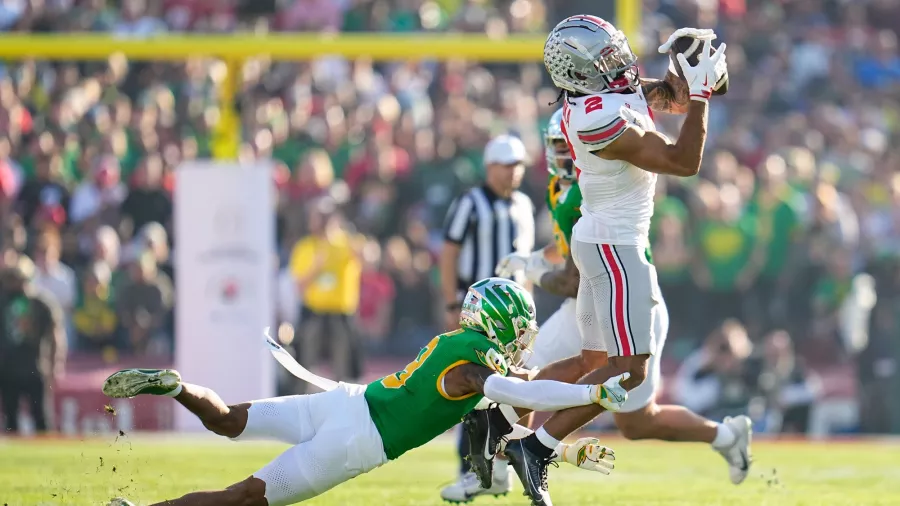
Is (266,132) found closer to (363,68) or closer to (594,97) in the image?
(363,68)

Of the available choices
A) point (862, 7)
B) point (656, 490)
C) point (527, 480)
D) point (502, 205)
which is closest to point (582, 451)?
point (527, 480)

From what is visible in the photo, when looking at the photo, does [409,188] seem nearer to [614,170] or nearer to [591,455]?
[614,170]

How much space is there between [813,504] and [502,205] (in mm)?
2787

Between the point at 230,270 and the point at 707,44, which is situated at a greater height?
the point at 707,44

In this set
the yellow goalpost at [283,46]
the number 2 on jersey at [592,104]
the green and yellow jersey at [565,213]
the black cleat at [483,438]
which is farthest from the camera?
the yellow goalpost at [283,46]

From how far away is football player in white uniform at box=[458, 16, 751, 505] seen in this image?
5.77 metres

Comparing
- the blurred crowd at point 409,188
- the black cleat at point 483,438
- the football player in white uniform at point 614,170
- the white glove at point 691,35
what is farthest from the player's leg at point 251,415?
the blurred crowd at point 409,188

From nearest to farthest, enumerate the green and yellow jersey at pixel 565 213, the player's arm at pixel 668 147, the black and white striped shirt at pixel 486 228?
the player's arm at pixel 668 147 < the green and yellow jersey at pixel 565 213 < the black and white striped shirt at pixel 486 228

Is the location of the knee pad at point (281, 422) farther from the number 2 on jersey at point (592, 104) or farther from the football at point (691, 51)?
the football at point (691, 51)

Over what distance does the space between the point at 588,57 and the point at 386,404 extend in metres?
1.59

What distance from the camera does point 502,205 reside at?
353 inches

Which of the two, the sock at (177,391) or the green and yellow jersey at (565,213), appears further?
the green and yellow jersey at (565,213)

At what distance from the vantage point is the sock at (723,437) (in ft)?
23.6

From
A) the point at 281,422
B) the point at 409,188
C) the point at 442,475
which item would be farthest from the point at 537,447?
the point at 409,188
